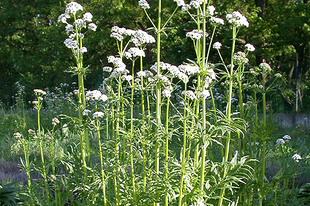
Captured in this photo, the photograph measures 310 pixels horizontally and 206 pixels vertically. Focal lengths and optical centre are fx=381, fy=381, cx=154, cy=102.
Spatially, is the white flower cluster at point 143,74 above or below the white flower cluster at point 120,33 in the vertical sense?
below

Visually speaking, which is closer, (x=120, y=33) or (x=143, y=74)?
(x=143, y=74)

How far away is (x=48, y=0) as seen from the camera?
50.4 feet

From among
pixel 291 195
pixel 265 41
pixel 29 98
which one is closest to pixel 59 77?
pixel 29 98

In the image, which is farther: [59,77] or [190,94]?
[59,77]

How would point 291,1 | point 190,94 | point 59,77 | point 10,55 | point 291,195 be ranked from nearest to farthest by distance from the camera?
point 190,94
point 291,195
point 291,1
point 59,77
point 10,55

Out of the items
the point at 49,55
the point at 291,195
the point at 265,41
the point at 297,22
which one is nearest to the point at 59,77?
the point at 49,55

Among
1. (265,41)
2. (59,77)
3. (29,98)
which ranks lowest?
(29,98)

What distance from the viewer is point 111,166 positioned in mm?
2814

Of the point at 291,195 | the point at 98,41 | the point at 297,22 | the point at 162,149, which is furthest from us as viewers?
the point at 98,41

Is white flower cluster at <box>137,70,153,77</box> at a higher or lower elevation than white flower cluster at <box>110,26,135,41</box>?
lower

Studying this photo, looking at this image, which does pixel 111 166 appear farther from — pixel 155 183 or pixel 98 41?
pixel 98 41

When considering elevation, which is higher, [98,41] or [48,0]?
[48,0]

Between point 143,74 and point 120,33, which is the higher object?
point 120,33

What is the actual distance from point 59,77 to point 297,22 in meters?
8.86
